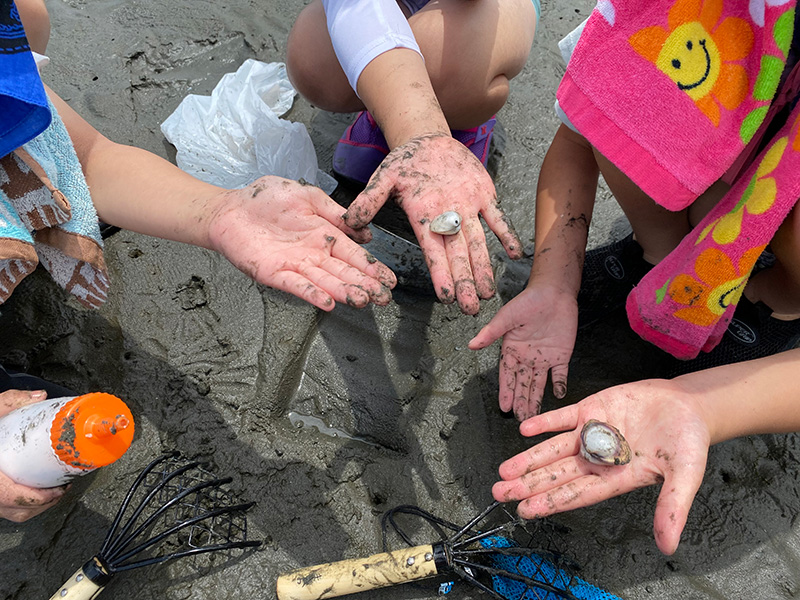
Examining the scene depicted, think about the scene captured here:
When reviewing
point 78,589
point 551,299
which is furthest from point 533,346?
point 78,589

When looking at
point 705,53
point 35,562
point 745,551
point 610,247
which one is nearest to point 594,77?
point 705,53

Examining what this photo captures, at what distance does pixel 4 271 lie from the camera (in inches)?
59.4

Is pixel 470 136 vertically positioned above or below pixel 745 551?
above

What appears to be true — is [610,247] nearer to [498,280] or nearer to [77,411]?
[498,280]

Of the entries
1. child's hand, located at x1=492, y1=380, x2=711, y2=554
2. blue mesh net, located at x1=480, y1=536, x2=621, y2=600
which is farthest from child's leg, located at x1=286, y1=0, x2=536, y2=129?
blue mesh net, located at x1=480, y1=536, x2=621, y2=600

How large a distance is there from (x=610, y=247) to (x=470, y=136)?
2.61ft

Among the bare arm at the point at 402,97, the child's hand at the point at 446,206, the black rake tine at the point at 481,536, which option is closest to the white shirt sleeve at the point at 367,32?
the bare arm at the point at 402,97

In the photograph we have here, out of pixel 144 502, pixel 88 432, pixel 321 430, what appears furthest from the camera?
pixel 321 430

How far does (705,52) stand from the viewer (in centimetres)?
134

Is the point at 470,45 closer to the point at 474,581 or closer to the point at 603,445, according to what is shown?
the point at 603,445

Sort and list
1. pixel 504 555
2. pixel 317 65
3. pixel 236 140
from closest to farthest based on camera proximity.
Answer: pixel 504 555, pixel 317 65, pixel 236 140

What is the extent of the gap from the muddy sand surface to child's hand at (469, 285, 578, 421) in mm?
220

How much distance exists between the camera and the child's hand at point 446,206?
143 centimetres

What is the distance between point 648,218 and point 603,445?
3.18 feet
